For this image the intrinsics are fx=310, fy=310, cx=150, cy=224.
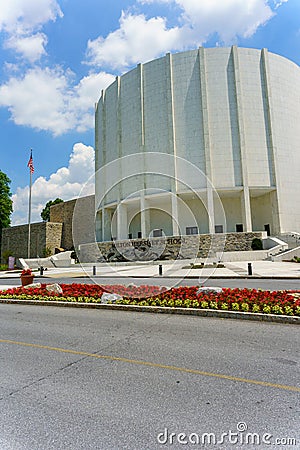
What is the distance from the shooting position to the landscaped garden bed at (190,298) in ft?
25.6

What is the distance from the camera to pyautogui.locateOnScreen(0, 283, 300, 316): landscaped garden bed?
779 cm

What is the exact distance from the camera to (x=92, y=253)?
1491 inches

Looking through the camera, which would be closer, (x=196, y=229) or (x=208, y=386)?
(x=208, y=386)

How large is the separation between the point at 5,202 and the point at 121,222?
2501cm

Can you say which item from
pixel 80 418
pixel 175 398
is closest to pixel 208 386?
pixel 175 398

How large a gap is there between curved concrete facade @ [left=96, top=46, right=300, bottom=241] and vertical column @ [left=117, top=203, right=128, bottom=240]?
5.1 inches

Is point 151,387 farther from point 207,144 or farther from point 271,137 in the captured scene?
point 271,137

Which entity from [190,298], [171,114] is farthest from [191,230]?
[190,298]

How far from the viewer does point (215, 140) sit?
116 feet

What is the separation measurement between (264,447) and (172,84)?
39249 millimetres

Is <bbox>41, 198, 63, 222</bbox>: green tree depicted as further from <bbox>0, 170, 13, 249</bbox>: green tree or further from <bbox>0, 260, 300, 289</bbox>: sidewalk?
<bbox>0, 260, 300, 289</bbox>: sidewalk

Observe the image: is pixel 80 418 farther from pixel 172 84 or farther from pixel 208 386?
pixel 172 84

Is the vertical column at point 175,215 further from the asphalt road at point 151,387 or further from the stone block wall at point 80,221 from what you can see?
the asphalt road at point 151,387

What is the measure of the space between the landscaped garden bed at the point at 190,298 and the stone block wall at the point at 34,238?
37.2 m
